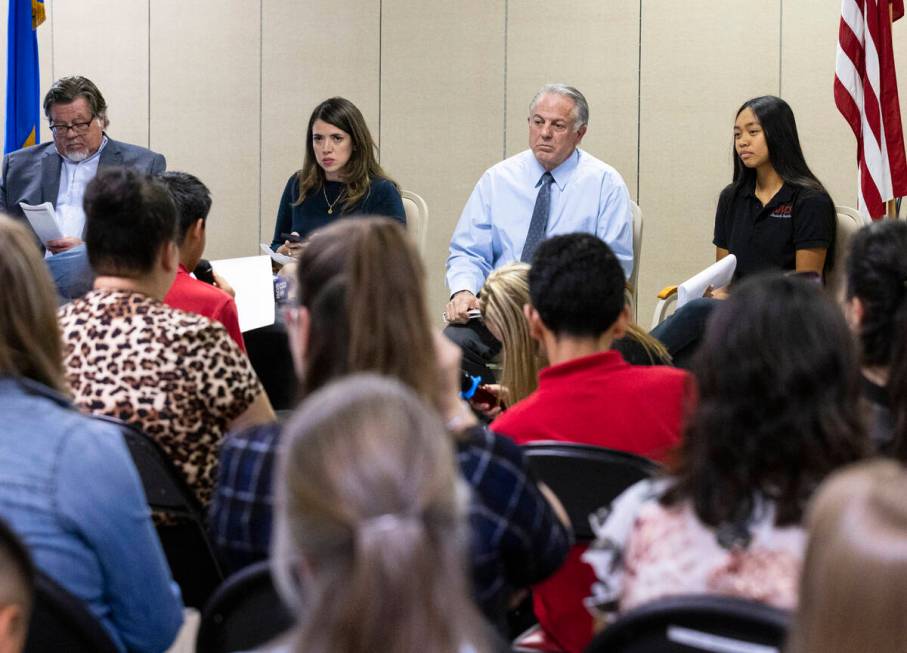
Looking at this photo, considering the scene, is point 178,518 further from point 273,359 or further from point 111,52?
point 111,52

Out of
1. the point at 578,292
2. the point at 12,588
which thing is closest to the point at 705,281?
the point at 578,292

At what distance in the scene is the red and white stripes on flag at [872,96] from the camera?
491 cm

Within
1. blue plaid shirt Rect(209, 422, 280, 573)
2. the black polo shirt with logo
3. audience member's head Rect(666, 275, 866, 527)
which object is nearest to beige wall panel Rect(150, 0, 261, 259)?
the black polo shirt with logo

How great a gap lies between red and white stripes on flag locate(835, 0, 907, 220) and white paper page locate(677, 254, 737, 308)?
90 centimetres

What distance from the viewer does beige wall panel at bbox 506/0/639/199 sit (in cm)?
677

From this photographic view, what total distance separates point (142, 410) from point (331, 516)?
151cm

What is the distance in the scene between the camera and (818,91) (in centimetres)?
650

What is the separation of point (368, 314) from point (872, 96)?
3899 millimetres

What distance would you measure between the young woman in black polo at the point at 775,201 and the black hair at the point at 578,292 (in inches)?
84.8

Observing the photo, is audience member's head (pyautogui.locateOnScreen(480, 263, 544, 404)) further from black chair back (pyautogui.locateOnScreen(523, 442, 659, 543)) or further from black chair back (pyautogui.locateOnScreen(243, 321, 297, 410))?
black chair back (pyautogui.locateOnScreen(243, 321, 297, 410))

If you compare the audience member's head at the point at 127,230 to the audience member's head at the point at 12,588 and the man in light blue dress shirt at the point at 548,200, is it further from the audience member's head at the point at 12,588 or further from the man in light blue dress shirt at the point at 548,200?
the man in light blue dress shirt at the point at 548,200

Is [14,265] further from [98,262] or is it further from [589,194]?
[589,194]

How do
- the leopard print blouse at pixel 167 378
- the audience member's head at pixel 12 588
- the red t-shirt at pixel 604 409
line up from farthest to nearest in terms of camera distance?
the leopard print blouse at pixel 167 378 < the red t-shirt at pixel 604 409 < the audience member's head at pixel 12 588

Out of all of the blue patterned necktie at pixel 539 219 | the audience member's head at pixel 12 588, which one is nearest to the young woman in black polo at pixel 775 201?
the blue patterned necktie at pixel 539 219
